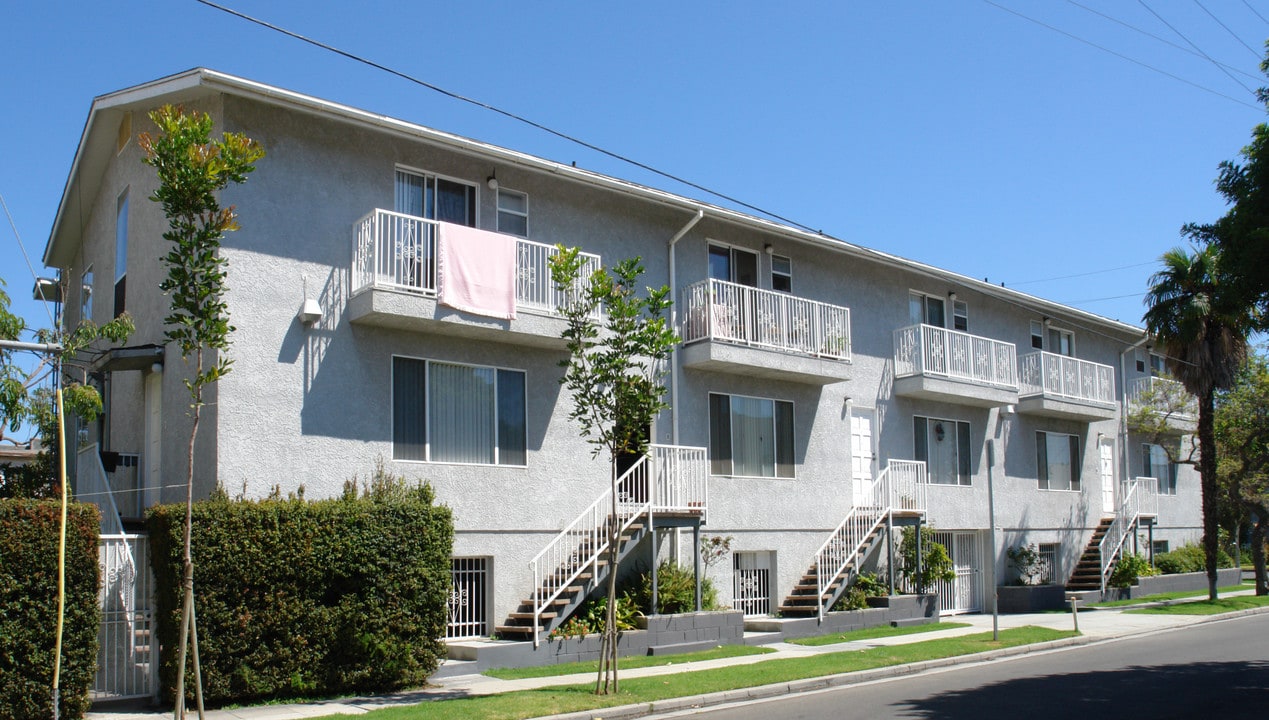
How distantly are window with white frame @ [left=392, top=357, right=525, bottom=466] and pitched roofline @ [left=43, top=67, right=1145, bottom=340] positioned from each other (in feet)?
11.4

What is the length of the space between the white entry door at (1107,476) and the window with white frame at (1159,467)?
229 centimetres

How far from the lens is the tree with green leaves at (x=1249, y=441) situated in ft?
99.7

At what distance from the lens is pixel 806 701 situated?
13.0 m

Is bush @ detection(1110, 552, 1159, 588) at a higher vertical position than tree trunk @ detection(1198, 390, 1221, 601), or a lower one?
lower

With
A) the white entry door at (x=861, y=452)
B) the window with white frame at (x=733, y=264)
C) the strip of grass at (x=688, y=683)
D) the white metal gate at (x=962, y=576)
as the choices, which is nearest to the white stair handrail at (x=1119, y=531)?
the white metal gate at (x=962, y=576)

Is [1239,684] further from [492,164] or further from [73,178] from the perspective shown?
[73,178]

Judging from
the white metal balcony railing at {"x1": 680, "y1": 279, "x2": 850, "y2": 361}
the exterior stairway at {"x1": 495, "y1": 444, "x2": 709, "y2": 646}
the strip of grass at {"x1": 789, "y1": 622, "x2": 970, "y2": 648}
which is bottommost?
the strip of grass at {"x1": 789, "y1": 622, "x2": 970, "y2": 648}

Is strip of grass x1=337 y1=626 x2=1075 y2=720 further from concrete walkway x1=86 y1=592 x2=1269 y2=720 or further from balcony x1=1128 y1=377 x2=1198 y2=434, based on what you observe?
balcony x1=1128 y1=377 x2=1198 y2=434

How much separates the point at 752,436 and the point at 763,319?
2374mm

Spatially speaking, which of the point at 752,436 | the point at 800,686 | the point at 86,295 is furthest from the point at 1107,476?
the point at 86,295

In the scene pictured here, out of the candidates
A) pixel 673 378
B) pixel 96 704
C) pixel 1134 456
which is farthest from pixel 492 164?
pixel 1134 456

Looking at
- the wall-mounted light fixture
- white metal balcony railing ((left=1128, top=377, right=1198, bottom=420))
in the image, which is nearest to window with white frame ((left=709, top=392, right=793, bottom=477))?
the wall-mounted light fixture

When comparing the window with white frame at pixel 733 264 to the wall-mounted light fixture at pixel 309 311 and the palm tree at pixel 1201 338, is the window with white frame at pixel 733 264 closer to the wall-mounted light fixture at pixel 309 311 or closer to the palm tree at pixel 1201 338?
the wall-mounted light fixture at pixel 309 311

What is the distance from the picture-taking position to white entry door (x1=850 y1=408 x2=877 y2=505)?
23.2 metres
